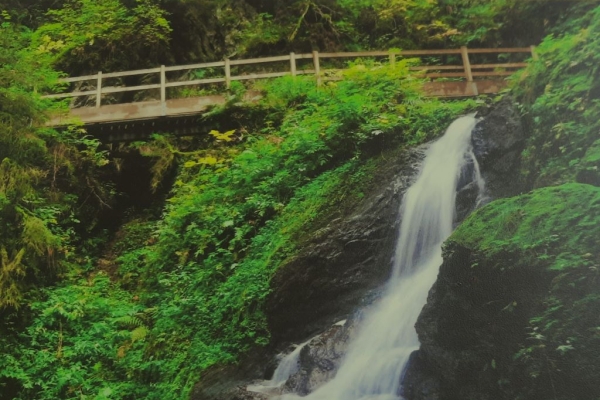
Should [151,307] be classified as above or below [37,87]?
below

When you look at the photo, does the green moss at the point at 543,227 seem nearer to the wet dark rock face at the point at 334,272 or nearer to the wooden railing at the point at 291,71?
the wet dark rock face at the point at 334,272

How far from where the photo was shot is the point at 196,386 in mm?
4227

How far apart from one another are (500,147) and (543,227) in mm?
1713

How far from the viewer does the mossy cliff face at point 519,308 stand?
8.98ft

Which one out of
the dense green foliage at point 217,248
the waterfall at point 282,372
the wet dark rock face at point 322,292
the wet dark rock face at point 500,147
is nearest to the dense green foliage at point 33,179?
the dense green foliage at point 217,248

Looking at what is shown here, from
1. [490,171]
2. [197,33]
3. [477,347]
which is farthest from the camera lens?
[197,33]

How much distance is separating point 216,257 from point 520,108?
3620 mm

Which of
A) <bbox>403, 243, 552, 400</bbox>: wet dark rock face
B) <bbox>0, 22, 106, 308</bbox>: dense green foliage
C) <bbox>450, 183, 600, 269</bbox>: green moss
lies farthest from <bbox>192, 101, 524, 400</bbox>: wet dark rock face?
<bbox>0, 22, 106, 308</bbox>: dense green foliage

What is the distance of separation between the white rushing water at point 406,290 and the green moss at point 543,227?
50 cm

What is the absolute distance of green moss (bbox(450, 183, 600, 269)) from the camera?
3.06 m

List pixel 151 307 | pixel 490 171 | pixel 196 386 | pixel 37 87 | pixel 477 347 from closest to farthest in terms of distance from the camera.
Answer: pixel 477 347 < pixel 196 386 < pixel 490 171 < pixel 151 307 < pixel 37 87

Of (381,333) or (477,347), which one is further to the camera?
(381,333)

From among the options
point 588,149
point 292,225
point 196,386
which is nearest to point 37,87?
point 292,225

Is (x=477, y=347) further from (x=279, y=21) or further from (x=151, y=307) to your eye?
(x=279, y=21)
